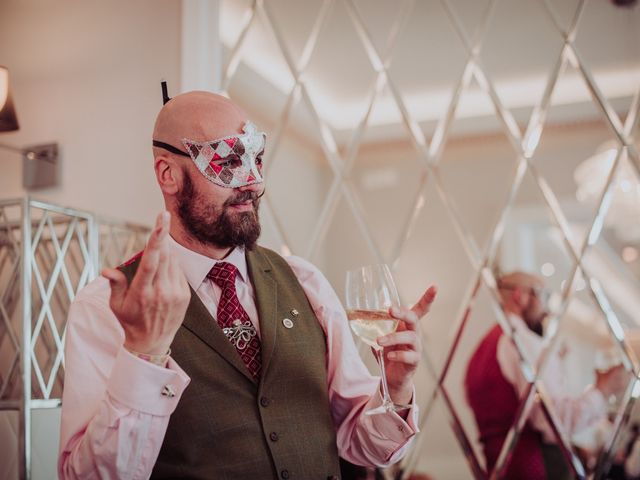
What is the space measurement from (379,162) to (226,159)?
393 cm

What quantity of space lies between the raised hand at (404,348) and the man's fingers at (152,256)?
35 centimetres

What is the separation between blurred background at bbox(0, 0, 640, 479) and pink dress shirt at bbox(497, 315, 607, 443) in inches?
1.9

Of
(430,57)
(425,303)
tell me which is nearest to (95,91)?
(425,303)

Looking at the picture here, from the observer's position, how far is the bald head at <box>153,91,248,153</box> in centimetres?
127

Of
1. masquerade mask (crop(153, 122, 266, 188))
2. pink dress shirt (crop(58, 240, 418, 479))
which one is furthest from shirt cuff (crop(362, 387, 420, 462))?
masquerade mask (crop(153, 122, 266, 188))

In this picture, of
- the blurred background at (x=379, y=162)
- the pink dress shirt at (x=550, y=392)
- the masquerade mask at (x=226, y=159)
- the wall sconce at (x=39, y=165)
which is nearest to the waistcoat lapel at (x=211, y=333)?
the masquerade mask at (x=226, y=159)

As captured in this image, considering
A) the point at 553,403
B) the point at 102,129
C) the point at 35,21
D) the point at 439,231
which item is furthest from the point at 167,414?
the point at 439,231

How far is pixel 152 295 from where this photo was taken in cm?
88

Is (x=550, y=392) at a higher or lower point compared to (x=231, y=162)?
lower

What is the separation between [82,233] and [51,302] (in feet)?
0.81

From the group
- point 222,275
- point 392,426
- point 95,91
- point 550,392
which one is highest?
point 95,91

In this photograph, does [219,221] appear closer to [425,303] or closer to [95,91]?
[425,303]

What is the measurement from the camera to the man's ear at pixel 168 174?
1.28 meters

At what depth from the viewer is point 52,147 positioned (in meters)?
2.16
